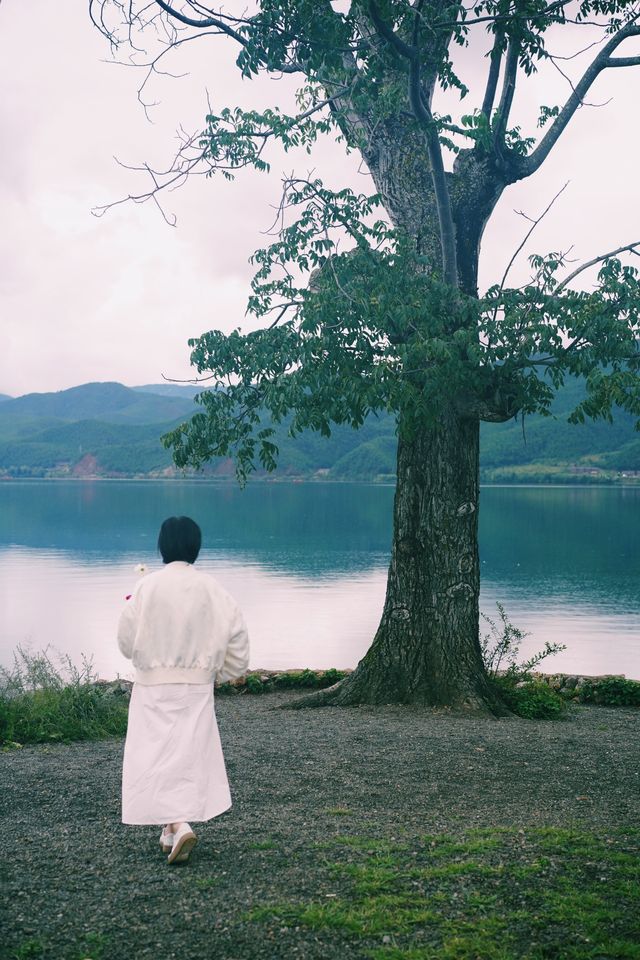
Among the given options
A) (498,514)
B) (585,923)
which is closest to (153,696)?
(585,923)

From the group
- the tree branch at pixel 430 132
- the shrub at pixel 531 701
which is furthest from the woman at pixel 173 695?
the shrub at pixel 531 701

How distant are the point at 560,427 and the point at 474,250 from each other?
594ft

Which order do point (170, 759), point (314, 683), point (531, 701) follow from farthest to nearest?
point (314, 683) → point (531, 701) → point (170, 759)

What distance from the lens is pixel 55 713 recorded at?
32.7 feet

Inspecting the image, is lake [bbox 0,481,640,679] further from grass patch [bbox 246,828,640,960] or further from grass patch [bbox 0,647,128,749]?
grass patch [bbox 246,828,640,960]

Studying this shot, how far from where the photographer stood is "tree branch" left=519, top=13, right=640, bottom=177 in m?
11.3

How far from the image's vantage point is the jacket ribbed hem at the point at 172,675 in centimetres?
539

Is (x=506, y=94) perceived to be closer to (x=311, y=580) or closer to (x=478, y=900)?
(x=478, y=900)

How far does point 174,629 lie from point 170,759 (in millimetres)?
742

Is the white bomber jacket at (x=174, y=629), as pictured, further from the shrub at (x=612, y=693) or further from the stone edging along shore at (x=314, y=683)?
the shrub at (x=612, y=693)

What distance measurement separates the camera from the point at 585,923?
4.36 m

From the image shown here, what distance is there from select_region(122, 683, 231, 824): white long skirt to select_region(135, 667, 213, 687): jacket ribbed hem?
29 mm

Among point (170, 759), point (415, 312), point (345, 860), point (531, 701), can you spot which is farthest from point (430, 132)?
point (345, 860)

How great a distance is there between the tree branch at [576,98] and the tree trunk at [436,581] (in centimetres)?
352
